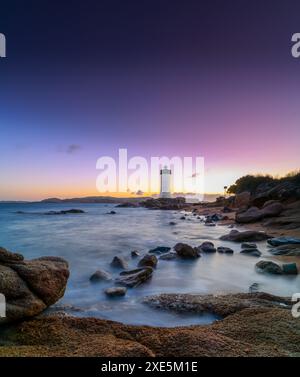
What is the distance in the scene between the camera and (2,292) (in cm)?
377

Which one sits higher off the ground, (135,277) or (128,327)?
(128,327)

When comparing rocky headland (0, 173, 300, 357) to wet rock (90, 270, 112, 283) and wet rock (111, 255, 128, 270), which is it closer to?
wet rock (90, 270, 112, 283)

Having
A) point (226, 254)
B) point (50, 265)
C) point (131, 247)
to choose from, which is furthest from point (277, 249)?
point (50, 265)

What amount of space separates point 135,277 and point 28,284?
290 cm

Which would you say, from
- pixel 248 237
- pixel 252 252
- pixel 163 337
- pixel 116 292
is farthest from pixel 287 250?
pixel 163 337

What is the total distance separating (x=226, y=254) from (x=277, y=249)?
A: 1.95 meters

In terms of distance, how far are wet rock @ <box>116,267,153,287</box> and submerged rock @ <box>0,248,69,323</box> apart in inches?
70.7

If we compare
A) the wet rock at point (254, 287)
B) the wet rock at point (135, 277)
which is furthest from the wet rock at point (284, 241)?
the wet rock at point (135, 277)

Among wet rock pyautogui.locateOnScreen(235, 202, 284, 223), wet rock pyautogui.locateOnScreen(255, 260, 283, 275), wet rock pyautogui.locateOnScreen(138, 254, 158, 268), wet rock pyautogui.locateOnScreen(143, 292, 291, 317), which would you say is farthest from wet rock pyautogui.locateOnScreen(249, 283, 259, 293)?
wet rock pyautogui.locateOnScreen(235, 202, 284, 223)

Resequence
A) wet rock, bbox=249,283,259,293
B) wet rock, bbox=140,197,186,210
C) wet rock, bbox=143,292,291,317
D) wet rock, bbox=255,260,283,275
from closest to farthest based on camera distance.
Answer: wet rock, bbox=143,292,291,317, wet rock, bbox=249,283,259,293, wet rock, bbox=255,260,283,275, wet rock, bbox=140,197,186,210

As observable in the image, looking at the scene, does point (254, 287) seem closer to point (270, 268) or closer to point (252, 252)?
point (270, 268)

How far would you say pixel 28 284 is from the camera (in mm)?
4137

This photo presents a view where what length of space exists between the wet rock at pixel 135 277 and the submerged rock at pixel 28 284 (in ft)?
5.89

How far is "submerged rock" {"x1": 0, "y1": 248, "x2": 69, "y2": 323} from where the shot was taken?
3.75 meters
